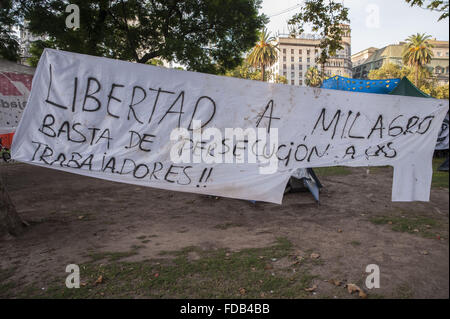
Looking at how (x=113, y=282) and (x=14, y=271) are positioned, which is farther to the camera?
(x=14, y=271)

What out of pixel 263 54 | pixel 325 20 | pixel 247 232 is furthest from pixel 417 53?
pixel 247 232

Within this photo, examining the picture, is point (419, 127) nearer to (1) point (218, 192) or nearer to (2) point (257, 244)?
(1) point (218, 192)

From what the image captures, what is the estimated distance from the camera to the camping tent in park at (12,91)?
23.9 feet

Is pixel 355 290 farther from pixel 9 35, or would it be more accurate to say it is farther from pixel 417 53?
pixel 417 53

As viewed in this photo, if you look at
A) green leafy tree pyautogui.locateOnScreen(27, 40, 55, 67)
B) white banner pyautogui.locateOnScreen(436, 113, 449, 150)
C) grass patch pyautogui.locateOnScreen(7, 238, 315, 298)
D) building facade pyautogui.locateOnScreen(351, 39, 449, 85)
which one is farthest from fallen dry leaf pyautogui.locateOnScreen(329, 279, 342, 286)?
building facade pyautogui.locateOnScreen(351, 39, 449, 85)

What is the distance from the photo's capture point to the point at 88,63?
9.08ft

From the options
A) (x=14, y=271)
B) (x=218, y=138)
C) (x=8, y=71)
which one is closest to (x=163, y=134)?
(x=218, y=138)

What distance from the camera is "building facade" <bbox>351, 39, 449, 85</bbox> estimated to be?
81.9 meters

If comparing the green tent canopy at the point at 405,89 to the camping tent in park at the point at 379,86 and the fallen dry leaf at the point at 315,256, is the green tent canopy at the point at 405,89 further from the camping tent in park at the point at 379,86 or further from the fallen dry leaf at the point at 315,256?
the fallen dry leaf at the point at 315,256

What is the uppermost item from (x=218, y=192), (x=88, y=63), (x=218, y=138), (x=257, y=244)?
(x=88, y=63)

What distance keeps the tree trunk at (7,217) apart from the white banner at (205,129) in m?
2.52

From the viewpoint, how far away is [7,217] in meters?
4.59

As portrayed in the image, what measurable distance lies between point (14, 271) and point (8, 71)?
5968 millimetres

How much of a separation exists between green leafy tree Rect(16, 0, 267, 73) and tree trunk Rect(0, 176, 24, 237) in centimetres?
648
